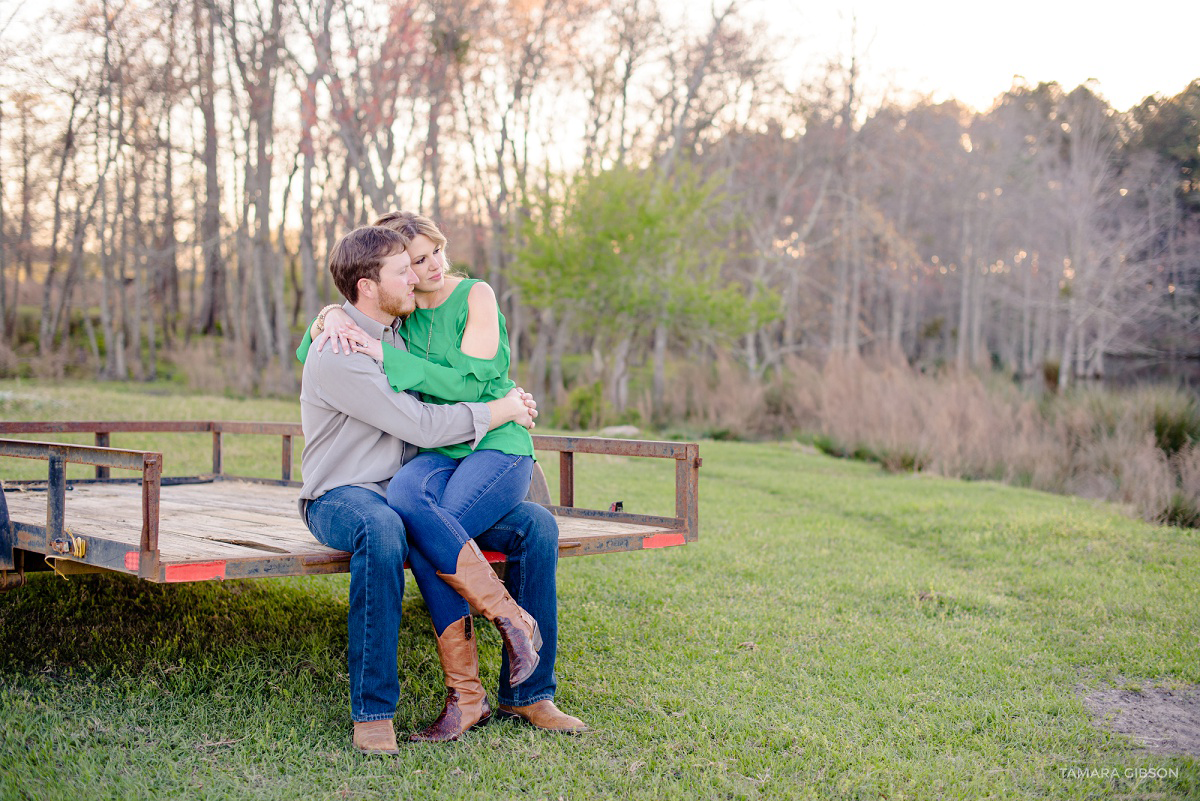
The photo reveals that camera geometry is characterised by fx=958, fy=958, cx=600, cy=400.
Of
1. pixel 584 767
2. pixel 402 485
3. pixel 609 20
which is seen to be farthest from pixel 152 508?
pixel 609 20

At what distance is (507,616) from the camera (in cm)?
329

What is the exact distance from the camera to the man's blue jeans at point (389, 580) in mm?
3182

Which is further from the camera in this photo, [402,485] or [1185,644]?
[1185,644]

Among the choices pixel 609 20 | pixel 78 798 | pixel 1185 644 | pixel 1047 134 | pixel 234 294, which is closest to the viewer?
pixel 78 798

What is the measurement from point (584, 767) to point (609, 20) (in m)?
24.0

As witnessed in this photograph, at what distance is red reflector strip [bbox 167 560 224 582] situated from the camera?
2.87 m

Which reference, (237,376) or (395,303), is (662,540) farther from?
(237,376)

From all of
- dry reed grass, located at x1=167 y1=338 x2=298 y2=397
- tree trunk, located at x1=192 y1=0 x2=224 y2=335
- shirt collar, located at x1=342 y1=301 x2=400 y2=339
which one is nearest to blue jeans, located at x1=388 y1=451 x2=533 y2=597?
shirt collar, located at x1=342 y1=301 x2=400 y2=339

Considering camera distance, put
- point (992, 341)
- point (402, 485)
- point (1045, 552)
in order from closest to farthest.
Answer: point (402, 485) → point (1045, 552) → point (992, 341)

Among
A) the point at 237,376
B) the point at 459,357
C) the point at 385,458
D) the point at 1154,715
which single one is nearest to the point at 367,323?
the point at 459,357

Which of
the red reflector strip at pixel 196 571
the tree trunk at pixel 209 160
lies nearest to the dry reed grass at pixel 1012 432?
the red reflector strip at pixel 196 571

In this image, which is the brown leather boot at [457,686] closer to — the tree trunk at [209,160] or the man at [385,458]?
the man at [385,458]

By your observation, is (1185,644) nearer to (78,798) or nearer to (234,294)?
(78,798)

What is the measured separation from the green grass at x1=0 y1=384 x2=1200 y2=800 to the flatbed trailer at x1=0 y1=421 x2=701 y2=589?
51 cm
